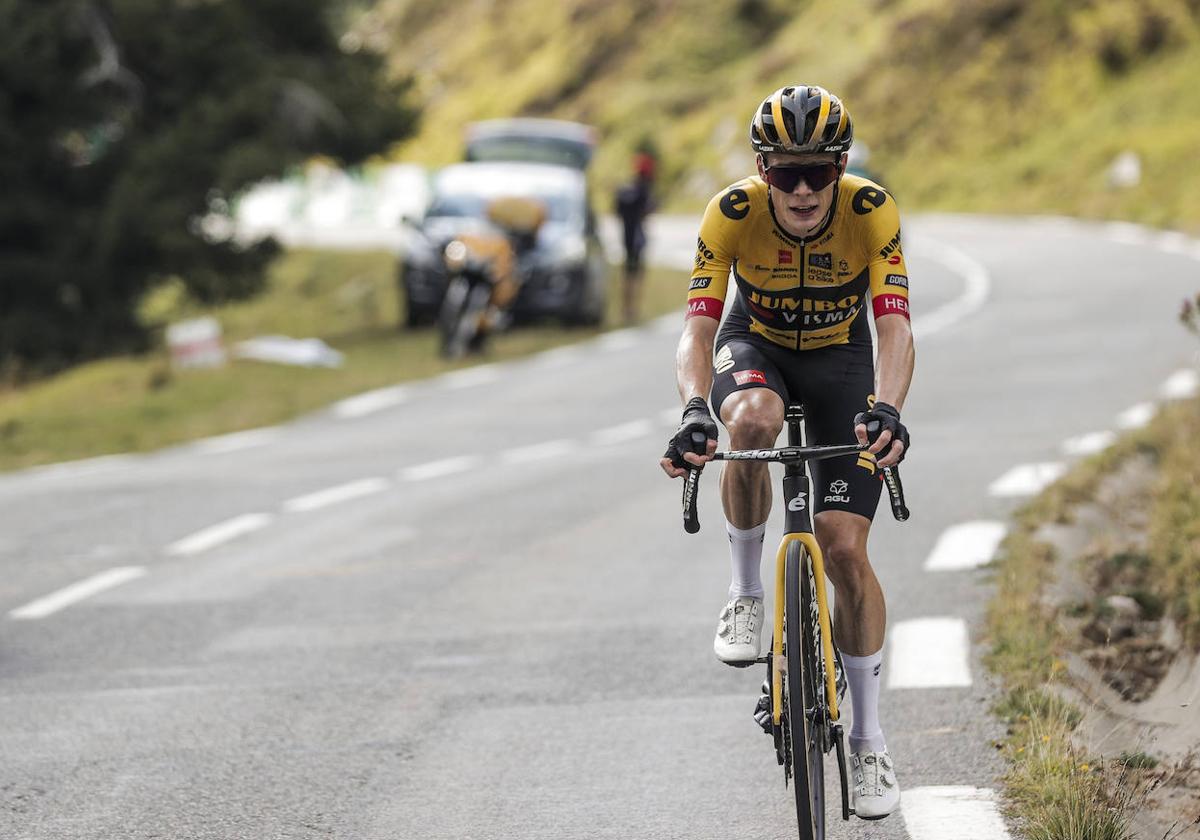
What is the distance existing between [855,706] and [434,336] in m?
21.8

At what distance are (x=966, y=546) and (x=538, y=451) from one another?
20.3 ft

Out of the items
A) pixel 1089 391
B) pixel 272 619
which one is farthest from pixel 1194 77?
pixel 272 619

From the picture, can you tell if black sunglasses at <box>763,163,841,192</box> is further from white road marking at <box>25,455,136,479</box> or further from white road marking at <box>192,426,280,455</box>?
white road marking at <box>192,426,280,455</box>

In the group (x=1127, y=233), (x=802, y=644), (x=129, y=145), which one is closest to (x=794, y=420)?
(x=802, y=644)

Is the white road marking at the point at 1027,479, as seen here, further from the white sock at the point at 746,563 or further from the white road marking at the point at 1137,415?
the white sock at the point at 746,563

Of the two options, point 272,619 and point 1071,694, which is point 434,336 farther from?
point 1071,694

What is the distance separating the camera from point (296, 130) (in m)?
31.1

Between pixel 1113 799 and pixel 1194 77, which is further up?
pixel 1194 77

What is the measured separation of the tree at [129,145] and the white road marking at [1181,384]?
14.7 metres

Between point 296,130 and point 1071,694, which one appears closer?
point 1071,694

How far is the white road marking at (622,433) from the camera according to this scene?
16750mm

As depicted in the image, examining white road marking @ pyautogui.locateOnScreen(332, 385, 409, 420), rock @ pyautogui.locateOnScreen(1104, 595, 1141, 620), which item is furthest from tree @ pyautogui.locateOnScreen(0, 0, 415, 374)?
rock @ pyautogui.locateOnScreen(1104, 595, 1141, 620)

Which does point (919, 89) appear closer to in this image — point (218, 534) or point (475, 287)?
point (475, 287)

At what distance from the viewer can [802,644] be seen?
5.17 metres
